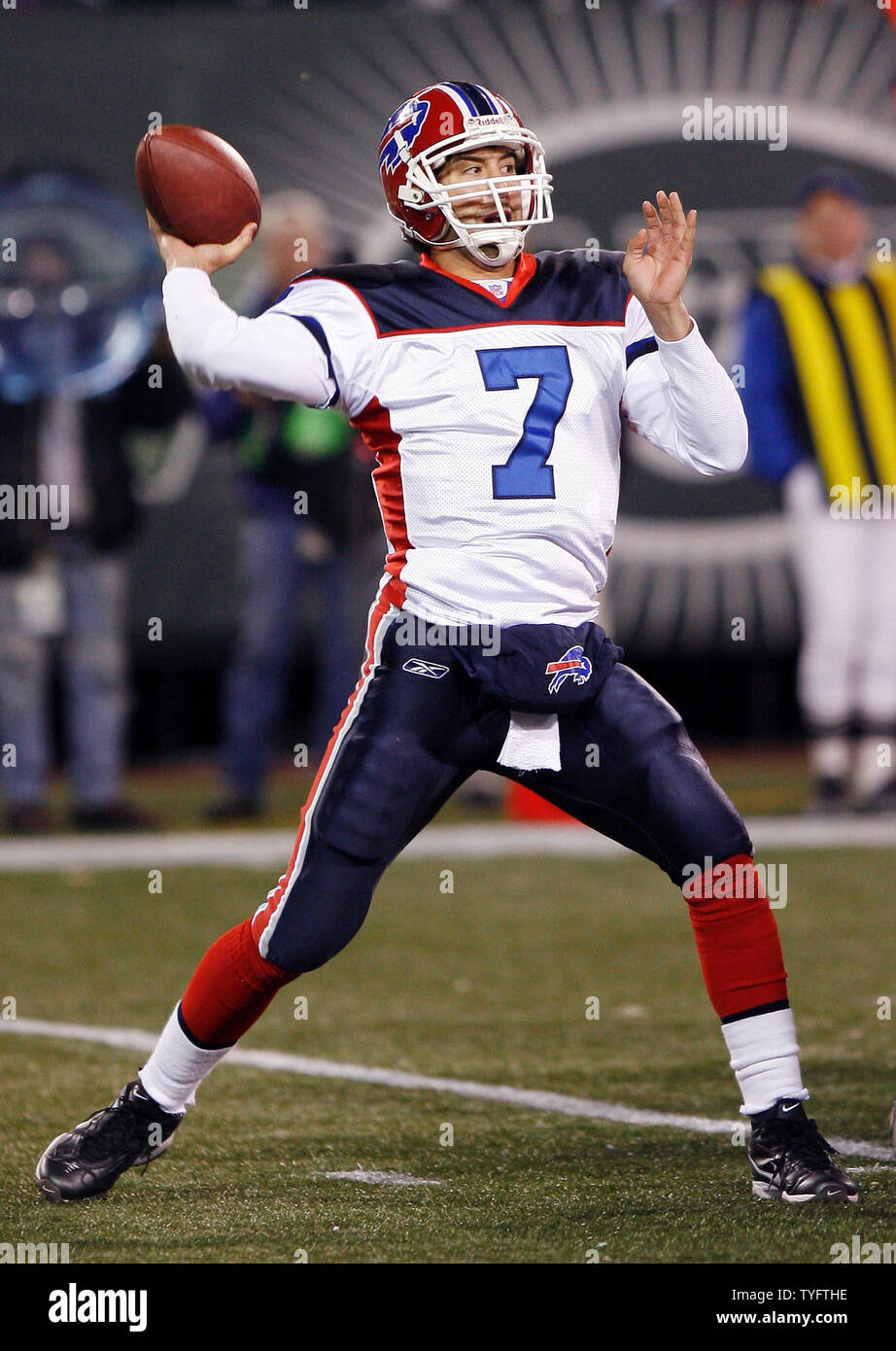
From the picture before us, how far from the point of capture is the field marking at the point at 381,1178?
136 inches

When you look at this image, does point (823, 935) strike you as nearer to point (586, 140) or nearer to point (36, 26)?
point (586, 140)

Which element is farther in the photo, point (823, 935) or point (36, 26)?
point (36, 26)

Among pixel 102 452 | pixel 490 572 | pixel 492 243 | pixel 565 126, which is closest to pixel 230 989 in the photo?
pixel 490 572

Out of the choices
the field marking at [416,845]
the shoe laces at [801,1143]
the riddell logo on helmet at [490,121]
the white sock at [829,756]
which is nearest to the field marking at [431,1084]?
the shoe laces at [801,1143]

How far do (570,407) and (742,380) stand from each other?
4.62m

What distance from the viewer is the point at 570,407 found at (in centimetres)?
341

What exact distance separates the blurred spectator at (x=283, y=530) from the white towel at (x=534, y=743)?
434cm

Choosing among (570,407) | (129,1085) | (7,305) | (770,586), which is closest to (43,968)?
(129,1085)

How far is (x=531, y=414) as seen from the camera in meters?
3.39

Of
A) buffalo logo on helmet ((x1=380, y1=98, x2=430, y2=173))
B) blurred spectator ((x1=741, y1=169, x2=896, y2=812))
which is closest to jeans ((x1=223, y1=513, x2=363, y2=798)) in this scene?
blurred spectator ((x1=741, y1=169, x2=896, y2=812))

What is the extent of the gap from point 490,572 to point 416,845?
3876mm
